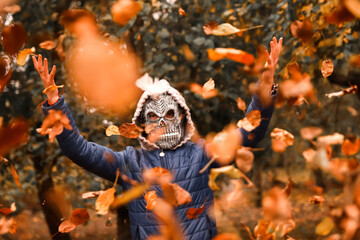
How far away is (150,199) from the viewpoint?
7.52 ft

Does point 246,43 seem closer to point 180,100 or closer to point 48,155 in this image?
point 180,100

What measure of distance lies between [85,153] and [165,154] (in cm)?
51

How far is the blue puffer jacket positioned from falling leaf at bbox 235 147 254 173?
203 mm

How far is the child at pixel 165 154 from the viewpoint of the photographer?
7.22ft

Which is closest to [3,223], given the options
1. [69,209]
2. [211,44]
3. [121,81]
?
[121,81]

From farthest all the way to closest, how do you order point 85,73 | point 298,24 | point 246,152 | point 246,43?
point 246,43, point 85,73, point 298,24, point 246,152

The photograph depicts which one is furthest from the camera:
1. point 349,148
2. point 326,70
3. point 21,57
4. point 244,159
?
point 21,57

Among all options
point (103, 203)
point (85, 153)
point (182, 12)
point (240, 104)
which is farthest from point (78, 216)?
point (182, 12)

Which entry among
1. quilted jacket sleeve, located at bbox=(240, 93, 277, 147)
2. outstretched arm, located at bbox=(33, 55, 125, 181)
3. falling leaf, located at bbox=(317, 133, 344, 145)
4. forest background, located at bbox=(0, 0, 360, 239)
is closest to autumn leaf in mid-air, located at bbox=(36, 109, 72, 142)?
outstretched arm, located at bbox=(33, 55, 125, 181)

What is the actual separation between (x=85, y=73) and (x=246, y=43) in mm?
2029

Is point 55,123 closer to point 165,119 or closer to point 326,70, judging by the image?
point 165,119

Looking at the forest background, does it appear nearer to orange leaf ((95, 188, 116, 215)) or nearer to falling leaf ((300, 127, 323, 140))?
orange leaf ((95, 188, 116, 215))

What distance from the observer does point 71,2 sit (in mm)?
3924

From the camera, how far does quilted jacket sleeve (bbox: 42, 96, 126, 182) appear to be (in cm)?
211
